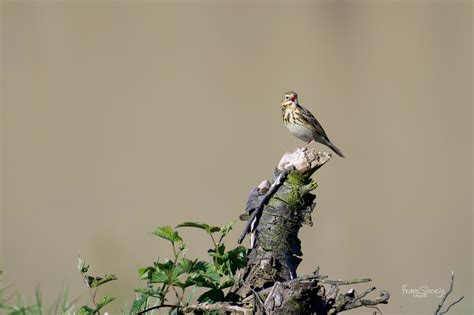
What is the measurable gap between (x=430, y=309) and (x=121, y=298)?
1377 mm

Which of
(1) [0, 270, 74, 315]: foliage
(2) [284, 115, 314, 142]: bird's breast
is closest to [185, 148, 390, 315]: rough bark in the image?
(1) [0, 270, 74, 315]: foliage

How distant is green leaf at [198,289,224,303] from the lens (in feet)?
8.41

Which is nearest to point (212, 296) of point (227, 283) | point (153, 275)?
point (227, 283)

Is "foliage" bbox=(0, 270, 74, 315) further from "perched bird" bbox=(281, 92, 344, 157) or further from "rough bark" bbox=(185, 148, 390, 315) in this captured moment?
"perched bird" bbox=(281, 92, 344, 157)

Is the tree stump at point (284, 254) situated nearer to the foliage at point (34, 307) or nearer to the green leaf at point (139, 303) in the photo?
the green leaf at point (139, 303)

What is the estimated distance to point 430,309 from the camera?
12.4ft

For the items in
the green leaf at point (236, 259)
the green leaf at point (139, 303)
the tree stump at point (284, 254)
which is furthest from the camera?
the green leaf at point (236, 259)

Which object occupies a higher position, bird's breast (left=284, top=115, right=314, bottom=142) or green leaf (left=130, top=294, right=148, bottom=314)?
bird's breast (left=284, top=115, right=314, bottom=142)

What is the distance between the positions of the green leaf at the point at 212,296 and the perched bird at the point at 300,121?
7.90ft

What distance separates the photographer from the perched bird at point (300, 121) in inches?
194

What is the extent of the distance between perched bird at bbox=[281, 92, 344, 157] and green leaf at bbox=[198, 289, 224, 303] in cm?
241

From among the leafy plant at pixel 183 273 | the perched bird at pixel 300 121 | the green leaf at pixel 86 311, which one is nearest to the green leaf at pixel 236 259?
the leafy plant at pixel 183 273

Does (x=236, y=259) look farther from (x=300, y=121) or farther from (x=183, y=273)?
(x=300, y=121)

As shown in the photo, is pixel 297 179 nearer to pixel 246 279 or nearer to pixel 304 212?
pixel 304 212
